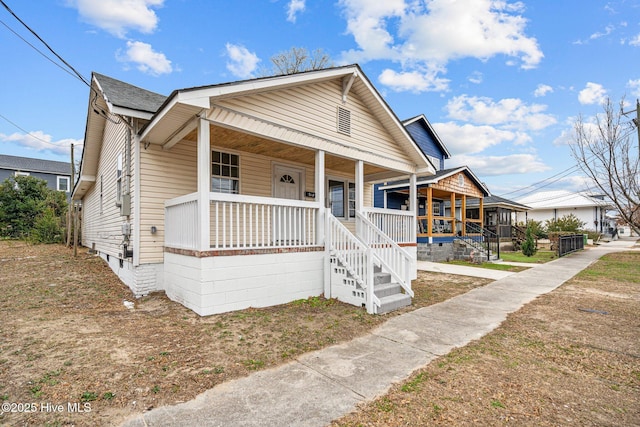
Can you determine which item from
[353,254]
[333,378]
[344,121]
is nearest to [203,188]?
[353,254]

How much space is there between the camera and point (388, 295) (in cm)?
646

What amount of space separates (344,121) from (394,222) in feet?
10.2

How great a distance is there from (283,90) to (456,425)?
6.25 metres

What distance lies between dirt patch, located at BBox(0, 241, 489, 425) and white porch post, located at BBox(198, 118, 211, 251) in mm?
1311

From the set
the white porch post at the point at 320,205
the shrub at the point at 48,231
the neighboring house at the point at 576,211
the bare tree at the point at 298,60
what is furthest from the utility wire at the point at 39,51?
the neighboring house at the point at 576,211

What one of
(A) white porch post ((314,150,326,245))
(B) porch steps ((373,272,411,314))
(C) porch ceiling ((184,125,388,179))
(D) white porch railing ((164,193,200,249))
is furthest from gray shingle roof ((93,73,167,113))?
(B) porch steps ((373,272,411,314))

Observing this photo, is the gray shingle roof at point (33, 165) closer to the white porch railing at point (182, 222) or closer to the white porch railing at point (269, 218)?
the white porch railing at point (182, 222)

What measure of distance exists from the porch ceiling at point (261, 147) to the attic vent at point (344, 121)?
28.7 inches

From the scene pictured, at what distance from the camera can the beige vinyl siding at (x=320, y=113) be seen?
626cm

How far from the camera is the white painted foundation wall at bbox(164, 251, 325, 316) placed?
5312 millimetres

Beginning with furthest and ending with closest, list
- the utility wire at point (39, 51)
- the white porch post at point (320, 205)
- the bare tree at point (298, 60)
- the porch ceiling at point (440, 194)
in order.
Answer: the bare tree at point (298, 60) → the porch ceiling at point (440, 194) → the white porch post at point (320, 205) → the utility wire at point (39, 51)

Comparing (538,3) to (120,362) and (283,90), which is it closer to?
(283,90)

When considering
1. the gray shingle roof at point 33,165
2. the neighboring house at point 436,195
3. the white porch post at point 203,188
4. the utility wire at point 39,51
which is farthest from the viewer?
the gray shingle roof at point 33,165

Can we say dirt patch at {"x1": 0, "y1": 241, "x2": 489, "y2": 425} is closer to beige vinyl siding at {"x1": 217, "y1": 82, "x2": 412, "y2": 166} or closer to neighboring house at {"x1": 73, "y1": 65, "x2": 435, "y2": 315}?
neighboring house at {"x1": 73, "y1": 65, "x2": 435, "y2": 315}
